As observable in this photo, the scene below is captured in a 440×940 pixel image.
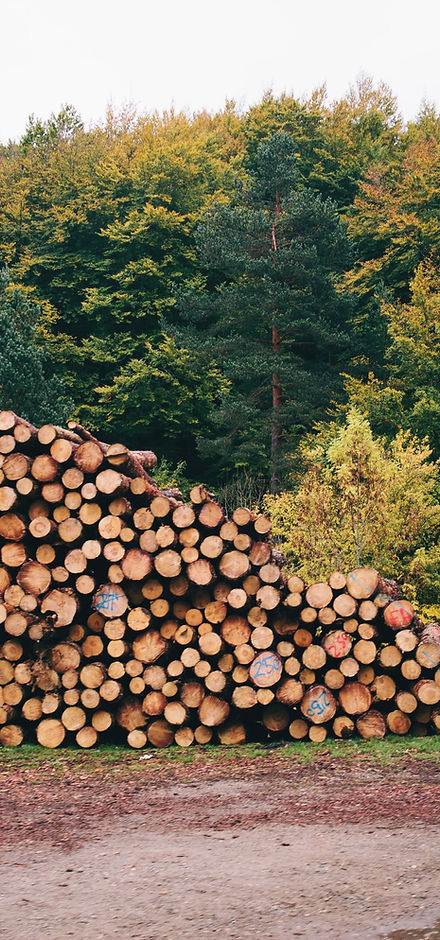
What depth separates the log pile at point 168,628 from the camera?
324 inches

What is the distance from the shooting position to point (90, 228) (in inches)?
1462

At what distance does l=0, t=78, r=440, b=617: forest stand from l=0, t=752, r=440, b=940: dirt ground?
12.6m

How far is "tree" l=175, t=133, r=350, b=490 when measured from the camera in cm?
2888

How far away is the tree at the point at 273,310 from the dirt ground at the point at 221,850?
2160 centimetres

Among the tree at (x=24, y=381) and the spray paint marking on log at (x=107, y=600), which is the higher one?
the tree at (x=24, y=381)

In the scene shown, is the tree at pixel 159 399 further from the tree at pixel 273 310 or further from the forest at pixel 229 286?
the tree at pixel 273 310

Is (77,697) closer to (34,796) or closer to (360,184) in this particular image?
(34,796)

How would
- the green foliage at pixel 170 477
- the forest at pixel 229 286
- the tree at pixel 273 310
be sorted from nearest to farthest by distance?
the forest at pixel 229 286, the tree at pixel 273 310, the green foliage at pixel 170 477

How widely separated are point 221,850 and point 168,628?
3.05 m

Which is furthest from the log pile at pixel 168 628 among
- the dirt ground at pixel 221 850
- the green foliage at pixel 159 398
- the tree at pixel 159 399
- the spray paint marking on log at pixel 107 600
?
the green foliage at pixel 159 398

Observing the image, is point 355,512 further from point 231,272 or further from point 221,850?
point 231,272

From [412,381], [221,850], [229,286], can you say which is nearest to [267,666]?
[221,850]

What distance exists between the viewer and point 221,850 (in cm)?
561

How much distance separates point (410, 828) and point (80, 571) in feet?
12.7
